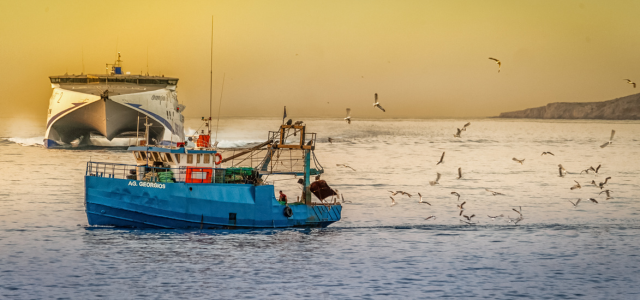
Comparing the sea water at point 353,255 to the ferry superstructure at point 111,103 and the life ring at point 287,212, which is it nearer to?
the life ring at point 287,212

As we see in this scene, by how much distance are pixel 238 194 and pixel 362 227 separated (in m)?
7.91

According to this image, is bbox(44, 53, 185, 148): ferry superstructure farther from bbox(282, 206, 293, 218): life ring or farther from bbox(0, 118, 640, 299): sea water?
bbox(282, 206, 293, 218): life ring

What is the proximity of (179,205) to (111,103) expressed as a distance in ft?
189

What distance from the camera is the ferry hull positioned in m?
32.3

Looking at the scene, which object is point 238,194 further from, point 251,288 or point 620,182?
point 620,182

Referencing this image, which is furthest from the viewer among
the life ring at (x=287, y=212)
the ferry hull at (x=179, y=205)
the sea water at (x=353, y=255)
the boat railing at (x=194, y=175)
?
the life ring at (x=287, y=212)

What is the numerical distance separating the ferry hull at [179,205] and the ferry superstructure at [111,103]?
2130 inches

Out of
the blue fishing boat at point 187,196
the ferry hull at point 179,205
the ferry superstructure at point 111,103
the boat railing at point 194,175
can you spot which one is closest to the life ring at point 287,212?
the blue fishing boat at point 187,196

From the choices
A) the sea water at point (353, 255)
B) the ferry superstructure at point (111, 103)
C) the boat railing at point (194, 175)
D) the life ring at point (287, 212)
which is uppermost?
the ferry superstructure at point (111, 103)

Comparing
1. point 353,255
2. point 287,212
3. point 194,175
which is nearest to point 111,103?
point 194,175

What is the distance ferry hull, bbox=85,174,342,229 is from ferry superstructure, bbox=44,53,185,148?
54.1 metres

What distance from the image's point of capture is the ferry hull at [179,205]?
3228 centimetres

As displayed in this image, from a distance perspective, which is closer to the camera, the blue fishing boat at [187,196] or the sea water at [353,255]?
the sea water at [353,255]

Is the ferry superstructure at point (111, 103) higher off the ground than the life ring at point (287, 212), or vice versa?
the ferry superstructure at point (111, 103)
